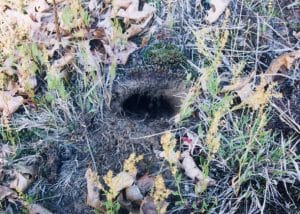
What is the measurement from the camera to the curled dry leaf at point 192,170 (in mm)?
2017

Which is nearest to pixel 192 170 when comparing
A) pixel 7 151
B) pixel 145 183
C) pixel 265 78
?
pixel 145 183

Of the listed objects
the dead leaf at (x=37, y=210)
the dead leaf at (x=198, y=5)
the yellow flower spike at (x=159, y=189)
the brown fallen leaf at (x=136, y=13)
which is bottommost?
the dead leaf at (x=37, y=210)

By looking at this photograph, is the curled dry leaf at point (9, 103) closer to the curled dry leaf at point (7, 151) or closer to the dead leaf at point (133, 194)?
the curled dry leaf at point (7, 151)

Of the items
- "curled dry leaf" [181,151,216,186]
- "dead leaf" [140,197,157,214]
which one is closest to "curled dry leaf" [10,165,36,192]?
"dead leaf" [140,197,157,214]

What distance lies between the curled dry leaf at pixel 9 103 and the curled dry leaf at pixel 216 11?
1.11 metres

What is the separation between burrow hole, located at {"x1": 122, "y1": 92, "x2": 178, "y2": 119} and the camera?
7.70ft

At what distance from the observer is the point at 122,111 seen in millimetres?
2326

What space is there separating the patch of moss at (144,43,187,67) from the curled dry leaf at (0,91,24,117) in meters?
0.70

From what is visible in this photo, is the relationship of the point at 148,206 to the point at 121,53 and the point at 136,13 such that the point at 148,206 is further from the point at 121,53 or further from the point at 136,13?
the point at 136,13

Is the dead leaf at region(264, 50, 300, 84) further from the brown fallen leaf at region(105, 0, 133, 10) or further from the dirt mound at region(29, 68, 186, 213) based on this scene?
the brown fallen leaf at region(105, 0, 133, 10)

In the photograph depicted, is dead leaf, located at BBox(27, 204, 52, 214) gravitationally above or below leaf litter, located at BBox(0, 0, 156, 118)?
below

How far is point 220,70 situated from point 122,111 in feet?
1.82

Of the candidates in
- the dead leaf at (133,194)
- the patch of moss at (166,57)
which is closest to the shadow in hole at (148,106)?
the patch of moss at (166,57)

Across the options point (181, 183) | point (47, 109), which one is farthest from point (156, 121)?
point (47, 109)
